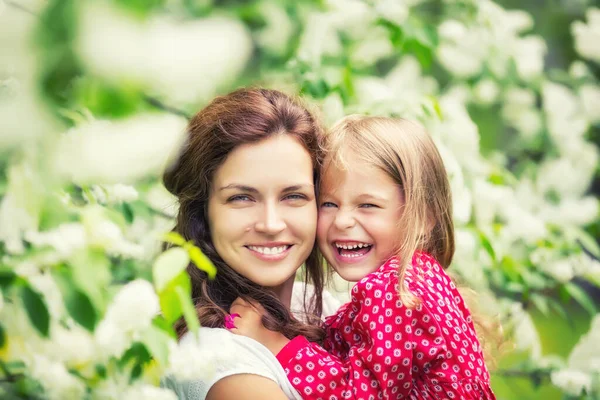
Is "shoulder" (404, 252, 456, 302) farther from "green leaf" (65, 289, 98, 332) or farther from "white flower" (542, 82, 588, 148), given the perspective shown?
"white flower" (542, 82, 588, 148)

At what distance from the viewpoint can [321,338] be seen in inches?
88.9

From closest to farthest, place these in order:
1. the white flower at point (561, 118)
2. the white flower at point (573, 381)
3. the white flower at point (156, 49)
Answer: the white flower at point (156, 49), the white flower at point (573, 381), the white flower at point (561, 118)

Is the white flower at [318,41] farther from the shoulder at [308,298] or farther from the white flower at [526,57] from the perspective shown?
the white flower at [526,57]

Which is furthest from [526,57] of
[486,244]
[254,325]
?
[254,325]

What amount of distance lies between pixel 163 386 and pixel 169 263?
1182 mm

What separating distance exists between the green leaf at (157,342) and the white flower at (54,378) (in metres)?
0.15

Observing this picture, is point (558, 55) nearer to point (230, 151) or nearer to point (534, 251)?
point (534, 251)

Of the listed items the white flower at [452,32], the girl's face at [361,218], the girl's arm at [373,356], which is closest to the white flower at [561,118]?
the white flower at [452,32]

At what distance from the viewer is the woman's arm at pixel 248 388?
6.11 ft

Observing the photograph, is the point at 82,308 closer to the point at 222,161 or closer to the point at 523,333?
the point at 222,161

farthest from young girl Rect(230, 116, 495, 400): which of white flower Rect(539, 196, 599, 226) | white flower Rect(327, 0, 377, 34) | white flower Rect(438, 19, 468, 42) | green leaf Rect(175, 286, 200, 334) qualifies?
white flower Rect(539, 196, 599, 226)

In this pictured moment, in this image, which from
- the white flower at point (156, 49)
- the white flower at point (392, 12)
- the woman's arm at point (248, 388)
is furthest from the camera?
the white flower at point (392, 12)

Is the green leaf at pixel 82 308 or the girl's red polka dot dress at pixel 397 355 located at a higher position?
the green leaf at pixel 82 308

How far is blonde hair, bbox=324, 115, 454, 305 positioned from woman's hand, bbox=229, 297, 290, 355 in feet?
1.39
